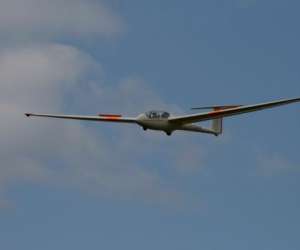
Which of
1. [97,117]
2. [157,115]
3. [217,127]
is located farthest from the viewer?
[217,127]

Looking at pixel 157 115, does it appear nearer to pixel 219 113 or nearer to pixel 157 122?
pixel 157 122

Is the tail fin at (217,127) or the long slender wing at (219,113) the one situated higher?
the tail fin at (217,127)

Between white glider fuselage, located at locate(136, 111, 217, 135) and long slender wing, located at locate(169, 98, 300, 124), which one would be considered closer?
long slender wing, located at locate(169, 98, 300, 124)

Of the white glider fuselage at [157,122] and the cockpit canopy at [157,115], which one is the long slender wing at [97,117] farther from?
the cockpit canopy at [157,115]

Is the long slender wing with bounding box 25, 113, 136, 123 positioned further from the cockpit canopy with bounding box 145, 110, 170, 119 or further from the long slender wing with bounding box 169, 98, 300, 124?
the long slender wing with bounding box 169, 98, 300, 124

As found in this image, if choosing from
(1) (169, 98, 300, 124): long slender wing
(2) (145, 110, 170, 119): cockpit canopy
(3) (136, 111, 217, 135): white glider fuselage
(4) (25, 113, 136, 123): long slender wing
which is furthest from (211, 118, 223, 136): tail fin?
(2) (145, 110, 170, 119): cockpit canopy

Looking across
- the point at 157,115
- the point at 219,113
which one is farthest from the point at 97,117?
the point at 219,113

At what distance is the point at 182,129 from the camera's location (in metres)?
112

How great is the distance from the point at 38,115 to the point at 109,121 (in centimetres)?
877

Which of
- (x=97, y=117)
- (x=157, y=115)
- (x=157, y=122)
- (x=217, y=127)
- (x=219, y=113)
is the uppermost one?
(x=217, y=127)

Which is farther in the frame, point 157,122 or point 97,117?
point 97,117

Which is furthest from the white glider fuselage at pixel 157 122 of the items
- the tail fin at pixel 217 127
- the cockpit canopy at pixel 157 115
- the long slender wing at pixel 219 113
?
the tail fin at pixel 217 127

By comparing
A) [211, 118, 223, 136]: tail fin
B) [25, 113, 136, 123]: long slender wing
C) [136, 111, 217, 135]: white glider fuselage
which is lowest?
[136, 111, 217, 135]: white glider fuselage

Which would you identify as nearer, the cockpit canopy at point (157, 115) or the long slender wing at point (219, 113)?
the long slender wing at point (219, 113)
